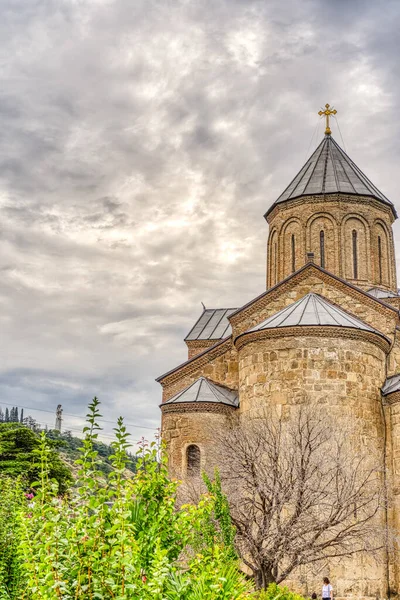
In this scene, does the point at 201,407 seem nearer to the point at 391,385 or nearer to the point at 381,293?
the point at 391,385

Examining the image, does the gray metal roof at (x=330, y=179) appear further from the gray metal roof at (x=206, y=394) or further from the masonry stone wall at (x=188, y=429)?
the masonry stone wall at (x=188, y=429)

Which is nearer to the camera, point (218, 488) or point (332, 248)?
point (218, 488)

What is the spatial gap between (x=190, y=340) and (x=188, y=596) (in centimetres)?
2448

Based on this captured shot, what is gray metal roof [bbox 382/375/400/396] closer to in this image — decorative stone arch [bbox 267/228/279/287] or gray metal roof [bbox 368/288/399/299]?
gray metal roof [bbox 368/288/399/299]

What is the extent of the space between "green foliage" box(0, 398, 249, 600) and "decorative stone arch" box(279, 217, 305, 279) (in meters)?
21.4

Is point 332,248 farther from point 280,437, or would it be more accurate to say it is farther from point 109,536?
point 109,536

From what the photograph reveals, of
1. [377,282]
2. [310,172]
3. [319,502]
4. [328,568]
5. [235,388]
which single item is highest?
[310,172]

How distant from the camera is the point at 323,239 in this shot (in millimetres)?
26781

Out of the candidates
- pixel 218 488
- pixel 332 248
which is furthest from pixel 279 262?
pixel 218 488

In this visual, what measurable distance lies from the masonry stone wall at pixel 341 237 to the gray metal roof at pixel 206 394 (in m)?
7.78

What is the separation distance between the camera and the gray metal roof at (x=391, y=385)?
Answer: 18.6 meters

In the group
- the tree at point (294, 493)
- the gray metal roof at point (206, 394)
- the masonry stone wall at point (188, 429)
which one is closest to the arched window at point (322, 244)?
the gray metal roof at point (206, 394)

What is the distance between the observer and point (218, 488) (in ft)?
37.4

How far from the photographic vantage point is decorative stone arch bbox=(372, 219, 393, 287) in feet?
88.3
